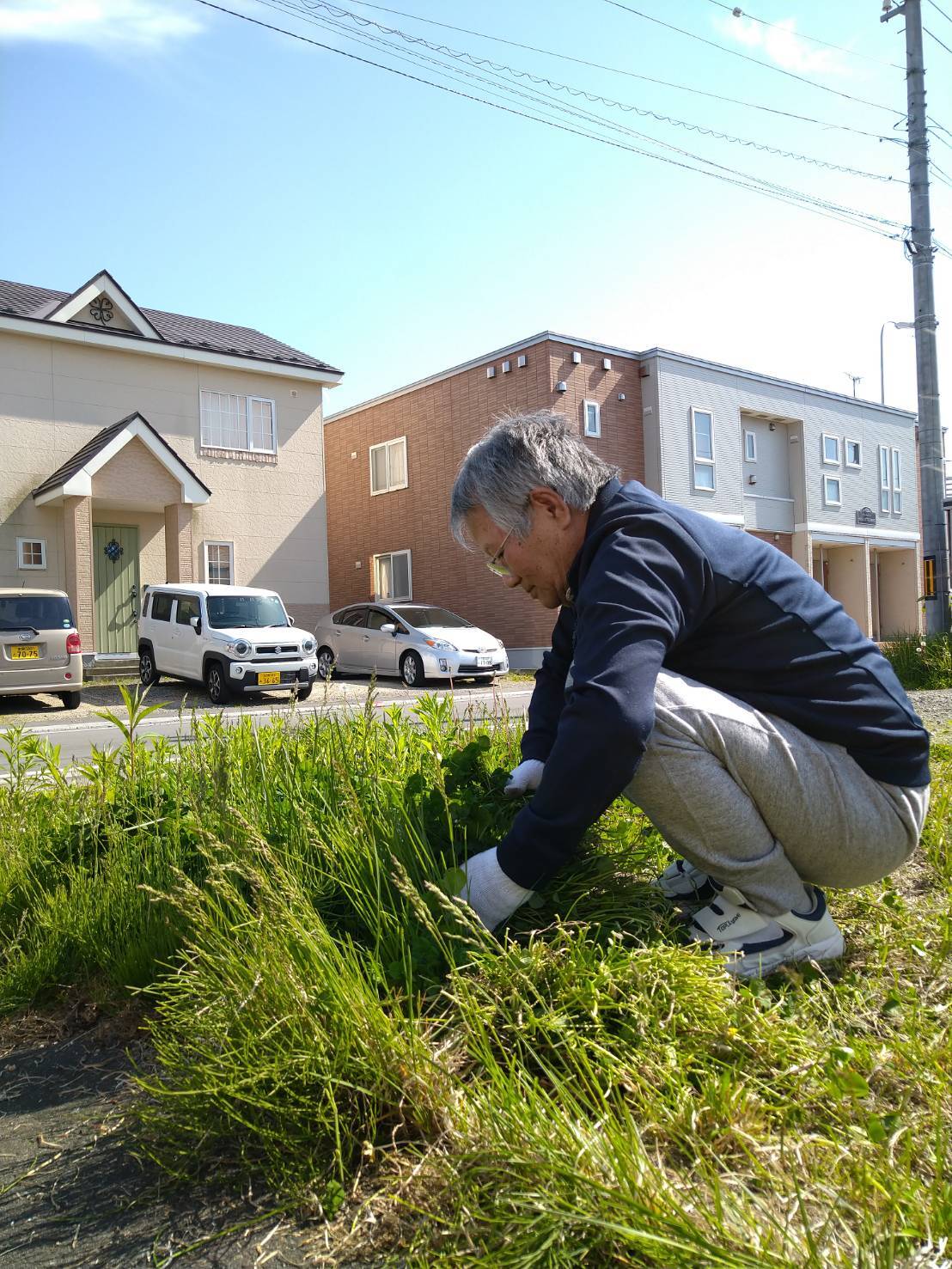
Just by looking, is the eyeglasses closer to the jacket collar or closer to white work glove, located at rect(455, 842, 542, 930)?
the jacket collar

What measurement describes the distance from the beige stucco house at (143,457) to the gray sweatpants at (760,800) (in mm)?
17911

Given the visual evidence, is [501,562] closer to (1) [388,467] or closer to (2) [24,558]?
(2) [24,558]

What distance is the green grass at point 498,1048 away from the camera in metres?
1.43

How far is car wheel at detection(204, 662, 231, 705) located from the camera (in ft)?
49.1

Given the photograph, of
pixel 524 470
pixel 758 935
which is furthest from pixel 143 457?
pixel 758 935

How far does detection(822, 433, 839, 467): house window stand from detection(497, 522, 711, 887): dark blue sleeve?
31.2 meters

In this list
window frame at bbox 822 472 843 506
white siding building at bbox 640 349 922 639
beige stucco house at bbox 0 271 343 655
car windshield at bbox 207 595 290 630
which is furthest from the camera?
window frame at bbox 822 472 843 506

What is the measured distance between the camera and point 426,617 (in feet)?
62.2

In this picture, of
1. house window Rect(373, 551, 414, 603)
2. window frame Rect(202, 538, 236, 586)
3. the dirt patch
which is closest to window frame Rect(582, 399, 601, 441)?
house window Rect(373, 551, 414, 603)

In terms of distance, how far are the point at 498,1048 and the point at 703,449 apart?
25.8m

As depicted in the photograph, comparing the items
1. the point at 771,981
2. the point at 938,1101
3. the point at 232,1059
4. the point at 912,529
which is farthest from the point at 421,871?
the point at 912,529

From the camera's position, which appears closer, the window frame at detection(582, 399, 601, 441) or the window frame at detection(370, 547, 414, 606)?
the window frame at detection(582, 399, 601, 441)

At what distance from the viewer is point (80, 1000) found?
2674mm

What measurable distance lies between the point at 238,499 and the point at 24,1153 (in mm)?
21057
